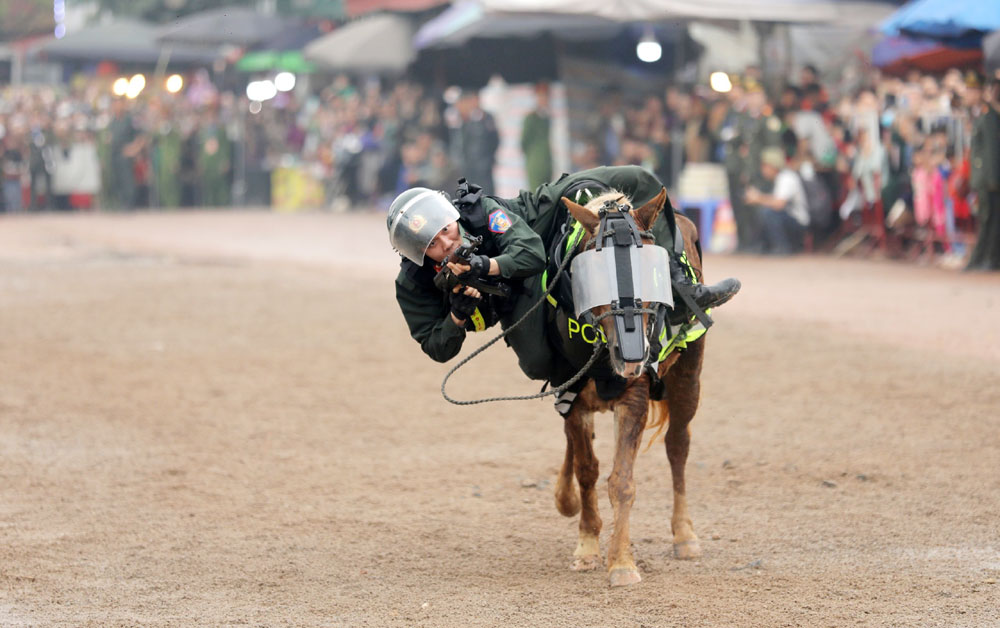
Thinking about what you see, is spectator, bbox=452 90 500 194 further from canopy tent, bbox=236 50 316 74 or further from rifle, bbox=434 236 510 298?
rifle, bbox=434 236 510 298

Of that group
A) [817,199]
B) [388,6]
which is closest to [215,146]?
[388,6]

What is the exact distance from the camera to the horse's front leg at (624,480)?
500 cm

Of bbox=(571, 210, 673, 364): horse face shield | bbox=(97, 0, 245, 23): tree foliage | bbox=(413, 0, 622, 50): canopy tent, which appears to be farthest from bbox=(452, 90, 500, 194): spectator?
bbox=(97, 0, 245, 23): tree foliage

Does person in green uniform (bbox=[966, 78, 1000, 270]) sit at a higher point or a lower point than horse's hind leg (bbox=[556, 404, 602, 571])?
higher

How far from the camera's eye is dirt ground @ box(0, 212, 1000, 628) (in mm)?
4875

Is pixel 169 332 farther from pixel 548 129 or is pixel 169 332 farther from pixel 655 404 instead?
pixel 548 129

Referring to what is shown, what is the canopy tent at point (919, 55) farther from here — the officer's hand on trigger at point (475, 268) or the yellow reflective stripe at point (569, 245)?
the officer's hand on trigger at point (475, 268)

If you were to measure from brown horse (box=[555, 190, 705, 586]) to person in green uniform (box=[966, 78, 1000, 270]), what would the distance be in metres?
8.25

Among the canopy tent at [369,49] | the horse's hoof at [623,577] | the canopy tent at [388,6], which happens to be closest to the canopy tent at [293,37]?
the canopy tent at [388,6]

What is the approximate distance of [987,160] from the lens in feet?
43.3

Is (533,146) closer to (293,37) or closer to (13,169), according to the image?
(293,37)

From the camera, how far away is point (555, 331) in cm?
518

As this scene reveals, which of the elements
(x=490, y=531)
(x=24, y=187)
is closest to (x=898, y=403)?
(x=490, y=531)

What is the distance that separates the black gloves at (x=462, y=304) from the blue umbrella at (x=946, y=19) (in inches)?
366
